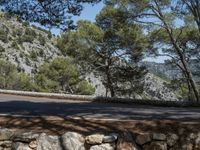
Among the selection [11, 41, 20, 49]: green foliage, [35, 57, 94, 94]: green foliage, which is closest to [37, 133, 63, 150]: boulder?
[35, 57, 94, 94]: green foliage

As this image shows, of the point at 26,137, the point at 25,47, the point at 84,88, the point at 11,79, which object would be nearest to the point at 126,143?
the point at 26,137

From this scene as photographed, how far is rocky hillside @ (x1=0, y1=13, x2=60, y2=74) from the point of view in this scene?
272 feet

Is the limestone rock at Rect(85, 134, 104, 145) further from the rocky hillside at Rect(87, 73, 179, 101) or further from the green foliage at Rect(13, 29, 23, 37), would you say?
the green foliage at Rect(13, 29, 23, 37)

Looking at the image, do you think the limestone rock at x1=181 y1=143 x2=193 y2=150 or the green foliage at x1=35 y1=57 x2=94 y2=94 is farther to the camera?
the green foliage at x1=35 y1=57 x2=94 y2=94

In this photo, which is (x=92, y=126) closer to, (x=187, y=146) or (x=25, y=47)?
(x=187, y=146)

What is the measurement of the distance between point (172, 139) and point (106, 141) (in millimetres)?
1411

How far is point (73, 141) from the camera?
9125 mm

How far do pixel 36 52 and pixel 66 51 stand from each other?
5549 cm

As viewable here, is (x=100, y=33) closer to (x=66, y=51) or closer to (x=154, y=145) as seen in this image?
(x=66, y=51)

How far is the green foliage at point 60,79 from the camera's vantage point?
153ft

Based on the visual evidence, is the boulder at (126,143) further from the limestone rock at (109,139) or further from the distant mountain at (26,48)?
the distant mountain at (26,48)

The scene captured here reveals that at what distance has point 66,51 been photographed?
36.2m

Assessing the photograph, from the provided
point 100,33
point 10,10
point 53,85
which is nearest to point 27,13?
point 10,10

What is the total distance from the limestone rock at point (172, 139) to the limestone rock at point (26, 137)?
9.18 feet
